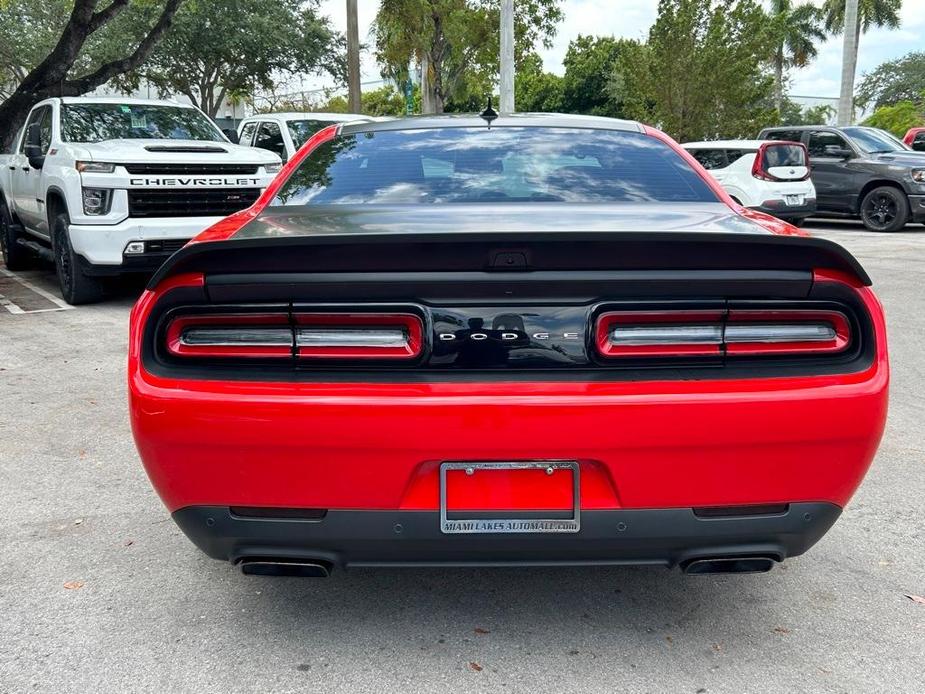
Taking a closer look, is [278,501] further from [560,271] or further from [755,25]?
[755,25]

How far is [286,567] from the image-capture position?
2.46 meters

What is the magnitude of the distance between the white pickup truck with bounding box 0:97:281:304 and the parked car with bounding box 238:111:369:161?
87.2 inches

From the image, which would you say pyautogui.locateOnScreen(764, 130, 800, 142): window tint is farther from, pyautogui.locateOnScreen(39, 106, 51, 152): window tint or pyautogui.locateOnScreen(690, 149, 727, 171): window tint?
pyautogui.locateOnScreen(39, 106, 51, 152): window tint

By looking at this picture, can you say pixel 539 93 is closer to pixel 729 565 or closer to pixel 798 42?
pixel 798 42

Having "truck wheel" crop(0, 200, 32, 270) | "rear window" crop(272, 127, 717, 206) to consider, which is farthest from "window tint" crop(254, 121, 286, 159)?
"rear window" crop(272, 127, 717, 206)

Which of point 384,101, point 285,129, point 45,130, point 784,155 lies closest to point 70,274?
point 45,130

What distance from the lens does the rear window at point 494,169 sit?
3102 mm

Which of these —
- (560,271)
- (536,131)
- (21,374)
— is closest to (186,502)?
(560,271)

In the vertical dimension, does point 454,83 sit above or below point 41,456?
above

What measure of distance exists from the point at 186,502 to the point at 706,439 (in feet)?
4.62

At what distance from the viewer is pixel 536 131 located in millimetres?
3494

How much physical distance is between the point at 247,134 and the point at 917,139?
16420mm

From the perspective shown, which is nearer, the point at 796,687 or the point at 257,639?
the point at 796,687

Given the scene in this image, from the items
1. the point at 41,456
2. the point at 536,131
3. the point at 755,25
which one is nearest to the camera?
the point at 536,131
